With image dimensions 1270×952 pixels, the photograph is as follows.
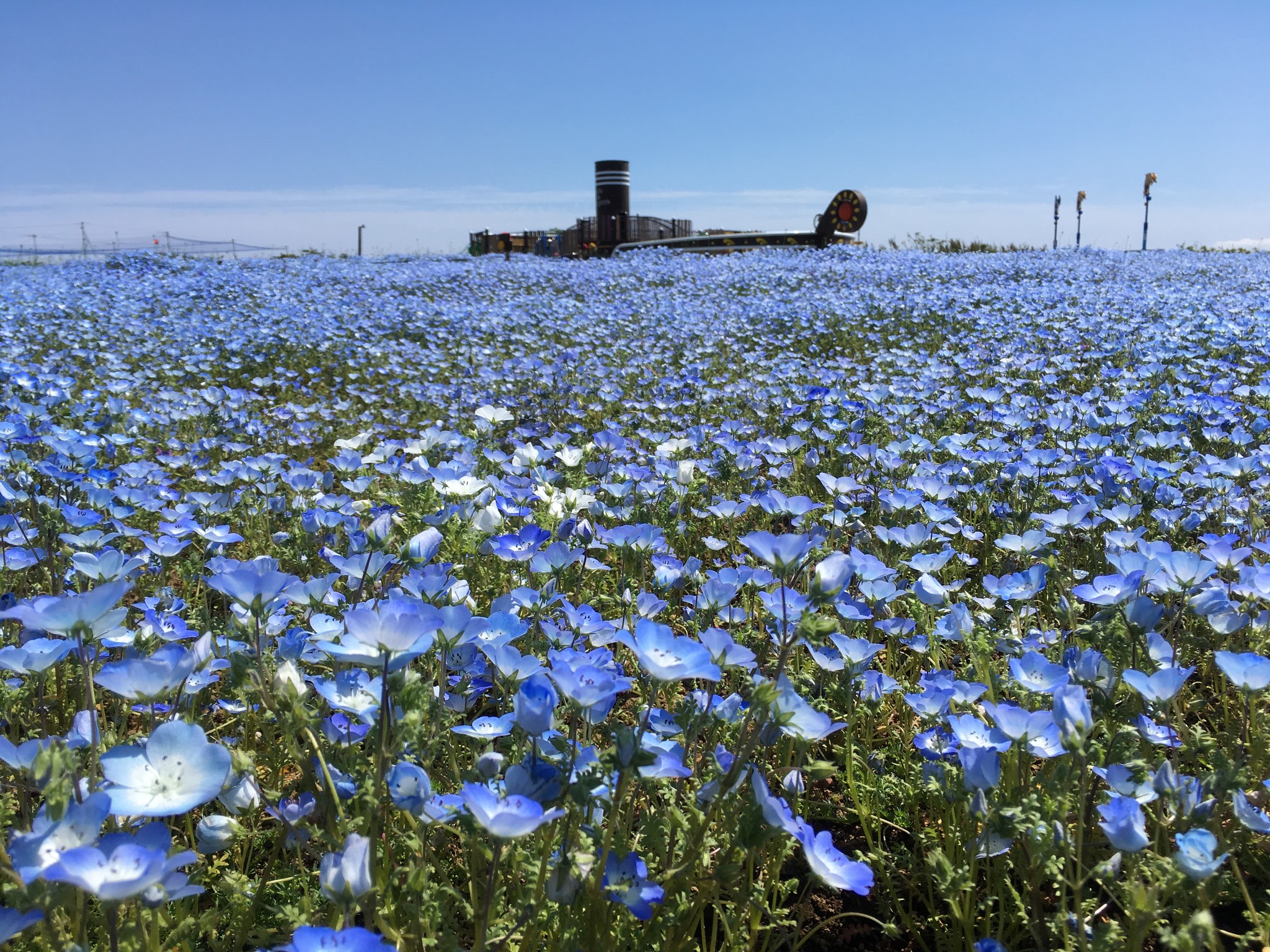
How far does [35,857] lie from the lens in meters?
0.92

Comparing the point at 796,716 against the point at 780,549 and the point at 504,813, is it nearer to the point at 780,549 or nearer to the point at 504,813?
the point at 780,549

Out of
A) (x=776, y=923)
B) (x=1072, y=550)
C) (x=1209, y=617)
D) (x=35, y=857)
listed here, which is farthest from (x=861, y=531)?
(x=35, y=857)

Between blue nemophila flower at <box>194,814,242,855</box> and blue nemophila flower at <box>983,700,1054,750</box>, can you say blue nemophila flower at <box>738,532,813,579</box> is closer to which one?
blue nemophila flower at <box>983,700,1054,750</box>

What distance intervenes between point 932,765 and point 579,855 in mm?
735

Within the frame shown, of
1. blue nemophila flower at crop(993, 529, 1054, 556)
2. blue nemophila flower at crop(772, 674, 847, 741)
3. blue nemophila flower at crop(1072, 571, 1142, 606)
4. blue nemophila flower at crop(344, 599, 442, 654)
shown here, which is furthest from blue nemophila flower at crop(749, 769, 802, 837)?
blue nemophila flower at crop(993, 529, 1054, 556)

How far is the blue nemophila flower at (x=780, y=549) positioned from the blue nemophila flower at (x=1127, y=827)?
529 mm

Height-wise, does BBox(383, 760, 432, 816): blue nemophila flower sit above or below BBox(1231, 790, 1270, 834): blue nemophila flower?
above

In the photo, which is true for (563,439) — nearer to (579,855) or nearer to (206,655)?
(206,655)

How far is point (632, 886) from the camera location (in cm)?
116

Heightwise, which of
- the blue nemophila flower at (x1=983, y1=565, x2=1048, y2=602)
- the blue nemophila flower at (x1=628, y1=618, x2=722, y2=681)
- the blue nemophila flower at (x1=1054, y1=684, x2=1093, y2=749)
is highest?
the blue nemophila flower at (x1=628, y1=618, x2=722, y2=681)

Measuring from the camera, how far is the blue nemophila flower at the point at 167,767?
1.03 m

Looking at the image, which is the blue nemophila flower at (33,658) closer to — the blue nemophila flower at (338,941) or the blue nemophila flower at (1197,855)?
the blue nemophila flower at (338,941)

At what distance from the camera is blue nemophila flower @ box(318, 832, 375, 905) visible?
0.97 m

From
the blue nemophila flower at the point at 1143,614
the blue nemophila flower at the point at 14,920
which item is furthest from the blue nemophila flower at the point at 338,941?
the blue nemophila flower at the point at 1143,614
